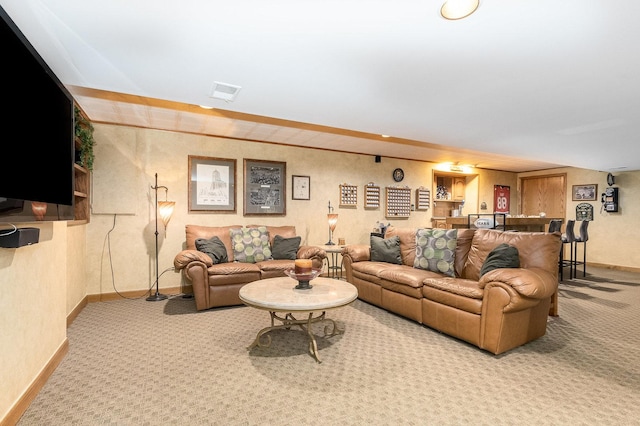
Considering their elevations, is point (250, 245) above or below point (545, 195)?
below

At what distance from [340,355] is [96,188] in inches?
152

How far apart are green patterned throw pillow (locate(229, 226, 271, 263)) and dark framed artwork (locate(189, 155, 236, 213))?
603 millimetres

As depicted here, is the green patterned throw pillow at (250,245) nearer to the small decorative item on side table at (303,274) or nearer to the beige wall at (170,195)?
the beige wall at (170,195)

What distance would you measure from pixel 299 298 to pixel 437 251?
184cm

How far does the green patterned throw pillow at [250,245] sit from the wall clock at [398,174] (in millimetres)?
3198

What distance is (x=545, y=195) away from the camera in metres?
7.84

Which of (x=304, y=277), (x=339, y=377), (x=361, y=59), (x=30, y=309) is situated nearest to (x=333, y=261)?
(x=304, y=277)

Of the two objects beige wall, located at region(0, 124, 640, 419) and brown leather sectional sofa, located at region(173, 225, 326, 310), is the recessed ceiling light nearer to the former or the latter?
beige wall, located at region(0, 124, 640, 419)

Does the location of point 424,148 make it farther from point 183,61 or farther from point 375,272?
point 183,61

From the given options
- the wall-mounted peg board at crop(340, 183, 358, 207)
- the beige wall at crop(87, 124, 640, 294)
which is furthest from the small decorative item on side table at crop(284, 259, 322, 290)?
the wall-mounted peg board at crop(340, 183, 358, 207)

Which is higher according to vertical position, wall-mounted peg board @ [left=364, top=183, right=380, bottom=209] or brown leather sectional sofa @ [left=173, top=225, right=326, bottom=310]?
wall-mounted peg board @ [left=364, top=183, right=380, bottom=209]

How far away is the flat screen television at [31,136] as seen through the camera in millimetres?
1309

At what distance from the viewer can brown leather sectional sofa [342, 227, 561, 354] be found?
2459 mm

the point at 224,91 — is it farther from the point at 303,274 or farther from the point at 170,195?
the point at 170,195
